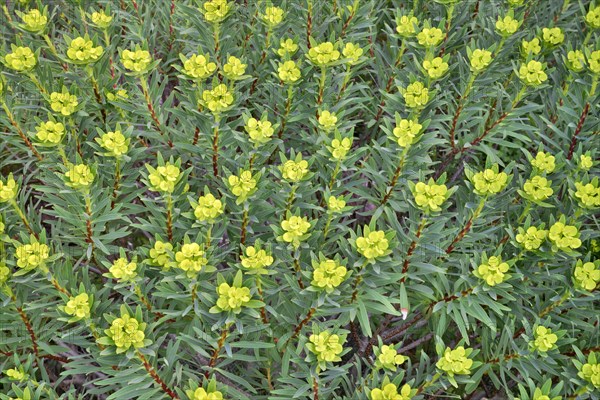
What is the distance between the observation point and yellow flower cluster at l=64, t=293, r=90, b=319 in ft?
6.36

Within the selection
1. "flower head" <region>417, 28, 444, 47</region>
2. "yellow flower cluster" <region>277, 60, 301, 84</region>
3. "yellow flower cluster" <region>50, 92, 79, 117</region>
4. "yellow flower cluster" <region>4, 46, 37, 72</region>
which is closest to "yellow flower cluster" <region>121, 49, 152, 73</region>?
"yellow flower cluster" <region>50, 92, 79, 117</region>

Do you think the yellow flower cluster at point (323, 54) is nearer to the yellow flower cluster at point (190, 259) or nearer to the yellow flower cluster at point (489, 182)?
the yellow flower cluster at point (489, 182)

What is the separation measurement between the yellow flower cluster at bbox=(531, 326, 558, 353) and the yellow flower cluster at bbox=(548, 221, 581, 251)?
292 millimetres

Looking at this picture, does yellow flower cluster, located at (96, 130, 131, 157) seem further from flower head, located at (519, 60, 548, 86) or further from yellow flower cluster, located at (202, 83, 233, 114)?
flower head, located at (519, 60, 548, 86)

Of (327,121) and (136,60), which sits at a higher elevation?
(136,60)

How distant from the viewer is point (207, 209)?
197 cm

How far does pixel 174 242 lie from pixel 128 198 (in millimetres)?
293

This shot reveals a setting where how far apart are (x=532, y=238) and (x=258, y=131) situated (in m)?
1.04

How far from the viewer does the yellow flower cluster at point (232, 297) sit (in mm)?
1879

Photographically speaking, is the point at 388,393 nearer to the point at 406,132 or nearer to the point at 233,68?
the point at 406,132

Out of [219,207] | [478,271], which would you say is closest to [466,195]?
[478,271]

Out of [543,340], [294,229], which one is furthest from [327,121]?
[543,340]

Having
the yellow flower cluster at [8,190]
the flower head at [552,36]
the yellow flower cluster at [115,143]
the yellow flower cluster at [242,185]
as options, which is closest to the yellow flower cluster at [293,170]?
the yellow flower cluster at [242,185]

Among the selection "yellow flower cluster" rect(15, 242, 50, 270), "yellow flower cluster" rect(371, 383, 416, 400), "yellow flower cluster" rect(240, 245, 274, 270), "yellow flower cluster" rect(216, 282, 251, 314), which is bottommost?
"yellow flower cluster" rect(371, 383, 416, 400)
